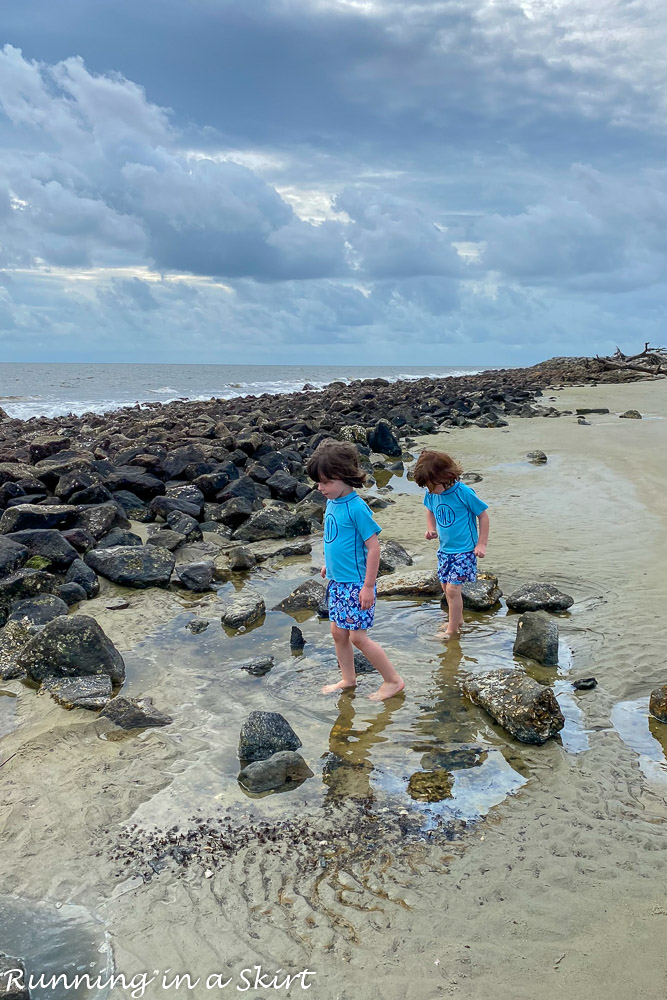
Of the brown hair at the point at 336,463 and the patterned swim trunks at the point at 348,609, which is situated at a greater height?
the brown hair at the point at 336,463

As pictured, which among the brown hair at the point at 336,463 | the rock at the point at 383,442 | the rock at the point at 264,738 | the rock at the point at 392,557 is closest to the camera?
the rock at the point at 264,738

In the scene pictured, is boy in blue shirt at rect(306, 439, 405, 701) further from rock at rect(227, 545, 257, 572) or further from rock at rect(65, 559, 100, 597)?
rock at rect(65, 559, 100, 597)

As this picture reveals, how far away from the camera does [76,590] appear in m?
6.71

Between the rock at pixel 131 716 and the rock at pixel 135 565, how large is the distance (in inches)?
104

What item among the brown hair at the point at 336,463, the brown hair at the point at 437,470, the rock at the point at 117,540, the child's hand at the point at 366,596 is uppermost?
the brown hair at the point at 336,463

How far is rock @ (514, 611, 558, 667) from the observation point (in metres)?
5.18

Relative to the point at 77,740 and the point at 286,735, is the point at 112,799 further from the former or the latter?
the point at 286,735

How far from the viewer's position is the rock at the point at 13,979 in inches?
93.9

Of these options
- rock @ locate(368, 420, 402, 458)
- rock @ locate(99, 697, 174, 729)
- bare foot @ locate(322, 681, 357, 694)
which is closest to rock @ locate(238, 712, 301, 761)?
rock @ locate(99, 697, 174, 729)

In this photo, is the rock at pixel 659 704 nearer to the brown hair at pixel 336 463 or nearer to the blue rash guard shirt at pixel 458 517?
the blue rash guard shirt at pixel 458 517

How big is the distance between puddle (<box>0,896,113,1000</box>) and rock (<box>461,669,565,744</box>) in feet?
8.07

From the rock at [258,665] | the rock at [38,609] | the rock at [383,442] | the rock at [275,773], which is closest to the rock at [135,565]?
the rock at [38,609]

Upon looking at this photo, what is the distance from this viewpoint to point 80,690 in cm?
475

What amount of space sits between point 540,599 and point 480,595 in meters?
0.54
